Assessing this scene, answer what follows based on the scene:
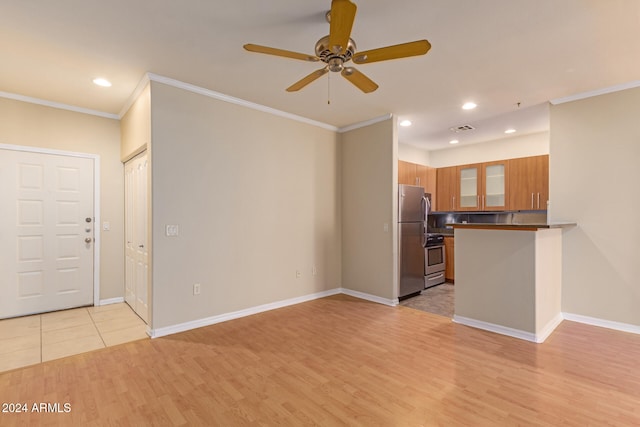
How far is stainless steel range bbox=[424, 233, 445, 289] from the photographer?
5289 mm

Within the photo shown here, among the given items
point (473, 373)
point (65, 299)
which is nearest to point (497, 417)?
point (473, 373)

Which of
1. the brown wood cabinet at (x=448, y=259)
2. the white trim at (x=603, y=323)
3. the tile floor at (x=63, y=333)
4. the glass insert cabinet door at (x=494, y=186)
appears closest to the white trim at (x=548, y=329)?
the white trim at (x=603, y=323)

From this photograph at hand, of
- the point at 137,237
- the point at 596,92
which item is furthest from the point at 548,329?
the point at 137,237

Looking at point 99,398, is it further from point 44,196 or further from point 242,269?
point 44,196

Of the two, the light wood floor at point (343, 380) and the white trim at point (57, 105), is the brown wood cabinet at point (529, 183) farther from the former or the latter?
the white trim at point (57, 105)

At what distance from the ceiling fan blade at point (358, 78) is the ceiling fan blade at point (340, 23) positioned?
198 millimetres

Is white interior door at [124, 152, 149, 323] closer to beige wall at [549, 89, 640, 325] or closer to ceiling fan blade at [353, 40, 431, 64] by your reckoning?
ceiling fan blade at [353, 40, 431, 64]

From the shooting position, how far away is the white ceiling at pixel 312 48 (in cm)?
219

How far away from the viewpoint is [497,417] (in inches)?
77.0

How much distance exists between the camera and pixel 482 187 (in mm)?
5859

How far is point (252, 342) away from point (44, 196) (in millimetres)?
3388

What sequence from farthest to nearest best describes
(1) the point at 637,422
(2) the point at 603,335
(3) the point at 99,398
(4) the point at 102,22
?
(2) the point at 603,335, (4) the point at 102,22, (3) the point at 99,398, (1) the point at 637,422

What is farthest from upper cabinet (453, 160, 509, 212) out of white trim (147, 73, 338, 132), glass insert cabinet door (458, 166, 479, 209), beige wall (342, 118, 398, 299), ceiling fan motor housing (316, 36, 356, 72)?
ceiling fan motor housing (316, 36, 356, 72)

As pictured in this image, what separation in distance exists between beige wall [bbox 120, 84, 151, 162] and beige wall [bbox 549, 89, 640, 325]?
4852 millimetres
